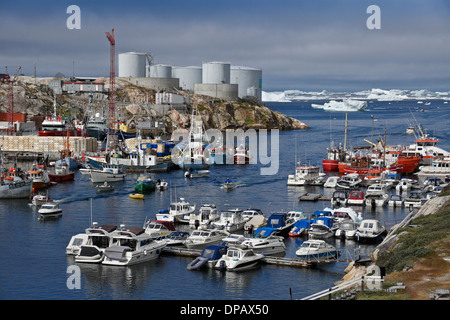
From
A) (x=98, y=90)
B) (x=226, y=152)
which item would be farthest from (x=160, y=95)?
(x=226, y=152)

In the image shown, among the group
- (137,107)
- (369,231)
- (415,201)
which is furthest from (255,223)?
(137,107)

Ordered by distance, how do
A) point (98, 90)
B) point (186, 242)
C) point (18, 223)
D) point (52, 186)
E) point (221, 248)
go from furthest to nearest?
point (98, 90) < point (52, 186) < point (18, 223) < point (186, 242) < point (221, 248)

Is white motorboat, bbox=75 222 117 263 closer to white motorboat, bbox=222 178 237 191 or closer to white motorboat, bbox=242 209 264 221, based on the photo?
white motorboat, bbox=242 209 264 221

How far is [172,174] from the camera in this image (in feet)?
297

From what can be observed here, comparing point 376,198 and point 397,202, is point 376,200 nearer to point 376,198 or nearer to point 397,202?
point 376,198

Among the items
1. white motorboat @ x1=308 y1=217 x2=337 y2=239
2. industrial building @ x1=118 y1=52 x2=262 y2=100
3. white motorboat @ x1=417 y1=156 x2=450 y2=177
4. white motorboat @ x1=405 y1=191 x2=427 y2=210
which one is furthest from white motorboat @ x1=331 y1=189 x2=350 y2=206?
industrial building @ x1=118 y1=52 x2=262 y2=100

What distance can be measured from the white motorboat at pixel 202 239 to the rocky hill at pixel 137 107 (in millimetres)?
93861

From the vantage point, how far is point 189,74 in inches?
7731

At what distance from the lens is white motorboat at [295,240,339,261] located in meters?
40.5

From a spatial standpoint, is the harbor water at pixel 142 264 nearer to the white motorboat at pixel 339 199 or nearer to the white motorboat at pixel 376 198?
the white motorboat at pixel 339 199

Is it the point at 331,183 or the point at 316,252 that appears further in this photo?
the point at 331,183

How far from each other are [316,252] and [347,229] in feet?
26.0
